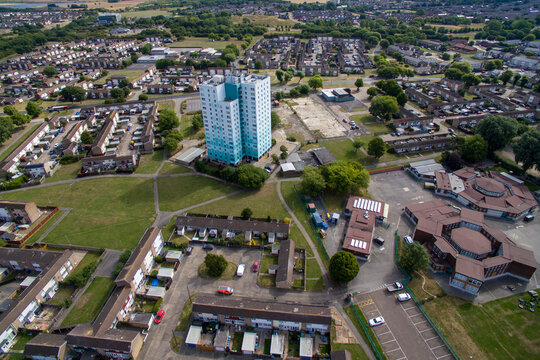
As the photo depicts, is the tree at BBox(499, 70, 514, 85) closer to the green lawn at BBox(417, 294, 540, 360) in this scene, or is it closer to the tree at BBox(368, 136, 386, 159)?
the tree at BBox(368, 136, 386, 159)

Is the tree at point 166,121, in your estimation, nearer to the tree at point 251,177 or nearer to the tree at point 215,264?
the tree at point 251,177

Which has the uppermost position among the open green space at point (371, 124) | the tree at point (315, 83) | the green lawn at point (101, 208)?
the tree at point (315, 83)

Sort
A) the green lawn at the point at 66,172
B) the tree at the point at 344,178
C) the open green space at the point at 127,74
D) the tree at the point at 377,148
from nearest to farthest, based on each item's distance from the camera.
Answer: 1. the tree at the point at 344,178
2. the green lawn at the point at 66,172
3. the tree at the point at 377,148
4. the open green space at the point at 127,74

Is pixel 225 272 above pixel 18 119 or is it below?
below

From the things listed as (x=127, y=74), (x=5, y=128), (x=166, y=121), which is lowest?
(x=5, y=128)

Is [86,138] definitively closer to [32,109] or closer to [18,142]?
[18,142]

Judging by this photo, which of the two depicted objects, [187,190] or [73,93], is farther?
[73,93]

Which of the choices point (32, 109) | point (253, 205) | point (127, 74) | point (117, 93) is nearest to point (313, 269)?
point (253, 205)

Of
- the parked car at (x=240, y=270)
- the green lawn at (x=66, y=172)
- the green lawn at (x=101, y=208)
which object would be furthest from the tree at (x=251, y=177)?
the green lawn at (x=66, y=172)

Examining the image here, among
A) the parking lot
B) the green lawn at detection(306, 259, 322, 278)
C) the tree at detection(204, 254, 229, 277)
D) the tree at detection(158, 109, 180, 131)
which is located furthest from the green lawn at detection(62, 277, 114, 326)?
the tree at detection(158, 109, 180, 131)
